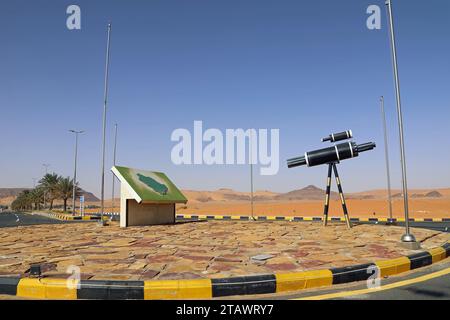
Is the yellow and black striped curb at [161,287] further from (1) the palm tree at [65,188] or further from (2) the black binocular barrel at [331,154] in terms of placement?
(1) the palm tree at [65,188]

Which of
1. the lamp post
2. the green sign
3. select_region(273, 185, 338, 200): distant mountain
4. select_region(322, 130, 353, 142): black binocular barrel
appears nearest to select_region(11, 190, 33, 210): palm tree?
the green sign

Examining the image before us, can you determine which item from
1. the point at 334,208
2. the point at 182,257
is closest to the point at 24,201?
the point at 334,208

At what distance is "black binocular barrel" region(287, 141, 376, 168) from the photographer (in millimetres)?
13828

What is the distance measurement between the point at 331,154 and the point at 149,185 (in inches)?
345

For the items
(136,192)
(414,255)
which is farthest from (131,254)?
(136,192)

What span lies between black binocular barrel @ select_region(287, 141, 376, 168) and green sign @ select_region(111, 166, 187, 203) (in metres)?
6.46

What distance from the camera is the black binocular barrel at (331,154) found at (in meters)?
13.8

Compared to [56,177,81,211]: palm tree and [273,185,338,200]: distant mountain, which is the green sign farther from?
[273,185,338,200]: distant mountain

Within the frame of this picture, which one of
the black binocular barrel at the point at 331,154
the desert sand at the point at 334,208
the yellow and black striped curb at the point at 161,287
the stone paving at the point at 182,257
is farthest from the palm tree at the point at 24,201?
the yellow and black striped curb at the point at 161,287

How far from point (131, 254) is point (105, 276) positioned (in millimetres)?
2266

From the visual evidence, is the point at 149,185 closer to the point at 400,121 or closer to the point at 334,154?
the point at 334,154

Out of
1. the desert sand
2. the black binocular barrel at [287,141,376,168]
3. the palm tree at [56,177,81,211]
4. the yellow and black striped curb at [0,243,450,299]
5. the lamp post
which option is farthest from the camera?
the palm tree at [56,177,81,211]

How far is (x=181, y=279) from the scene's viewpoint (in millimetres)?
5309
